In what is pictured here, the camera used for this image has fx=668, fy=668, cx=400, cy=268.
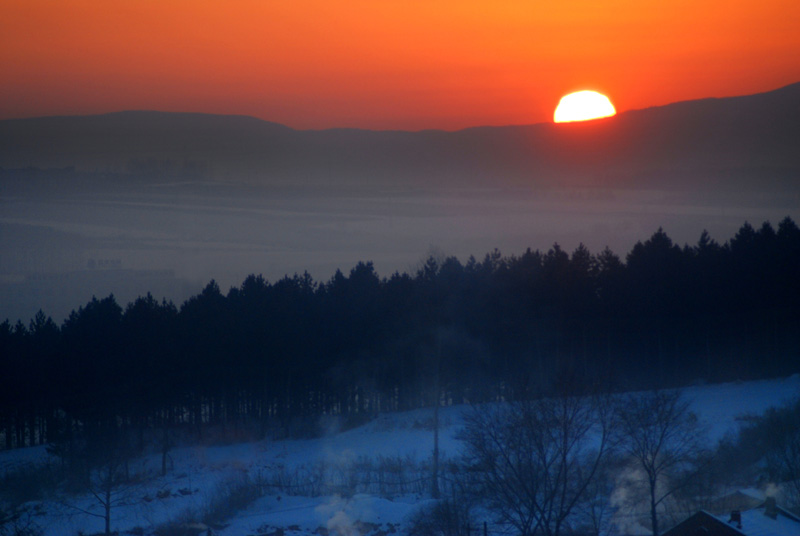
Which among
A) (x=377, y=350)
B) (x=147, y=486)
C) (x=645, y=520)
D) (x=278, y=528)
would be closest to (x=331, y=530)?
Result: (x=278, y=528)

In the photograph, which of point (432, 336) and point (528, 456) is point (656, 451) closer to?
point (528, 456)

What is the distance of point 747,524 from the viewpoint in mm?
12617

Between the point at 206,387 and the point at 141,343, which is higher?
the point at 141,343

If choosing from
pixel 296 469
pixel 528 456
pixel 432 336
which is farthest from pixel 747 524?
pixel 432 336

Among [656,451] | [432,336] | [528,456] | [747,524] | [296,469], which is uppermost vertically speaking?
[432,336]

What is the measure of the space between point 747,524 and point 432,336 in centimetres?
2204

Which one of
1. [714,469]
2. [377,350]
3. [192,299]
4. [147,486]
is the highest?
[192,299]

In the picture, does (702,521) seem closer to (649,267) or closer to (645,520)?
(645,520)

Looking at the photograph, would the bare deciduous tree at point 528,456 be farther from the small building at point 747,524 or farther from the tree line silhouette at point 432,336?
the tree line silhouette at point 432,336

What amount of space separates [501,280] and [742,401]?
40.8 ft

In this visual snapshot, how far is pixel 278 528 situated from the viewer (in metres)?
17.3

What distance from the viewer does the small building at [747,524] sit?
12281 mm

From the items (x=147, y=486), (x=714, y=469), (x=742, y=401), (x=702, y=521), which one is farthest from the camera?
(x=742, y=401)

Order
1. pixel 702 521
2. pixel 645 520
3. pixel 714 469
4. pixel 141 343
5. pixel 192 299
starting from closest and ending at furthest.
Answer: pixel 702 521, pixel 645 520, pixel 714 469, pixel 141 343, pixel 192 299
